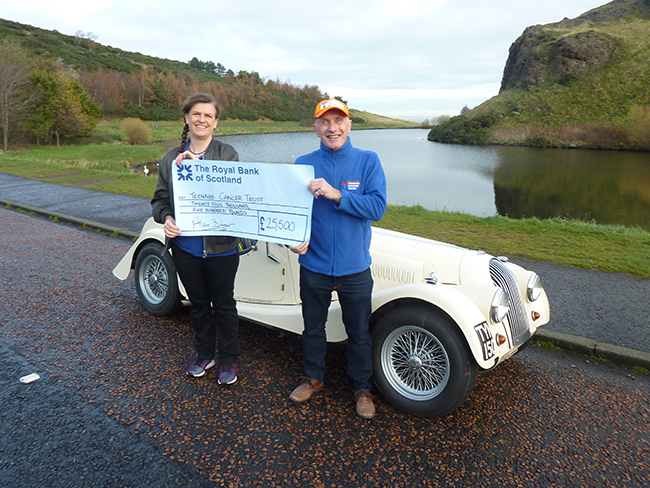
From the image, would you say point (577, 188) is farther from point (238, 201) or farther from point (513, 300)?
point (238, 201)

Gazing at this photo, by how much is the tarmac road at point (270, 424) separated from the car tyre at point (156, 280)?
0.30 metres

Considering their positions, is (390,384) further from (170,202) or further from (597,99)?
(597,99)

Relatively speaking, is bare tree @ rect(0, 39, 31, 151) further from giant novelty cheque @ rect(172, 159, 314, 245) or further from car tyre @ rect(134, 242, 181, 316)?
giant novelty cheque @ rect(172, 159, 314, 245)

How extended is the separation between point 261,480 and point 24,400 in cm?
204

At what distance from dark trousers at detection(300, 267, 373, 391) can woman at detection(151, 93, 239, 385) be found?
64 centimetres

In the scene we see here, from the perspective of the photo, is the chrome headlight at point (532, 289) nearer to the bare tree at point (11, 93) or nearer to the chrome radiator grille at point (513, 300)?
the chrome radiator grille at point (513, 300)

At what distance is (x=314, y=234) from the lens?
2.98 metres

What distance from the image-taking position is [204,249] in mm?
3119

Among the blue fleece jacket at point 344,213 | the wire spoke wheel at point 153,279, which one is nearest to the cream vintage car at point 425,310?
the blue fleece jacket at point 344,213

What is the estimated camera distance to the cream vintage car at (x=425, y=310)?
2820 millimetres

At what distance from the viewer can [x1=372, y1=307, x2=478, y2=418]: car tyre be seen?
2791 millimetres

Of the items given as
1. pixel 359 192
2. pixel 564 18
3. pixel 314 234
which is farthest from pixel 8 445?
pixel 564 18

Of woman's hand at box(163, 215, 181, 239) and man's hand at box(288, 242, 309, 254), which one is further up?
woman's hand at box(163, 215, 181, 239)

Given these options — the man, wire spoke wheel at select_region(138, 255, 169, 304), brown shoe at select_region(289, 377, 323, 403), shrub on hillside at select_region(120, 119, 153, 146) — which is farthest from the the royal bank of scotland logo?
shrub on hillside at select_region(120, 119, 153, 146)
